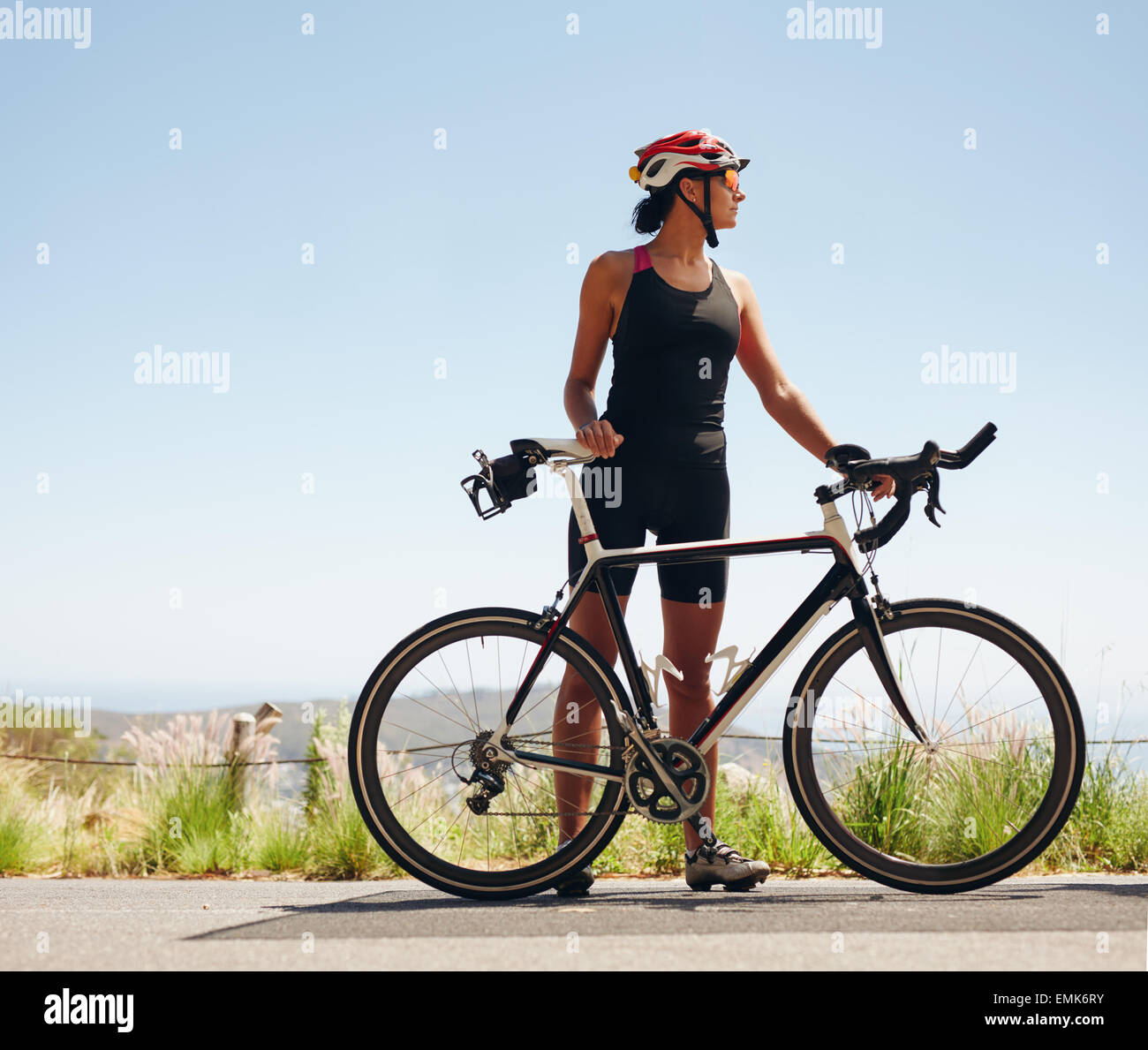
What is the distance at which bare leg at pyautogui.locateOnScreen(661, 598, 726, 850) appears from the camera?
11.3 feet

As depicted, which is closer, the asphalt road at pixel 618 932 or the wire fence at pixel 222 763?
the asphalt road at pixel 618 932

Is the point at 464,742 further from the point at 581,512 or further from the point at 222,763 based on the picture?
the point at 222,763

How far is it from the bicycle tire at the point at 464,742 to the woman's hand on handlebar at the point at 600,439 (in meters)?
0.56

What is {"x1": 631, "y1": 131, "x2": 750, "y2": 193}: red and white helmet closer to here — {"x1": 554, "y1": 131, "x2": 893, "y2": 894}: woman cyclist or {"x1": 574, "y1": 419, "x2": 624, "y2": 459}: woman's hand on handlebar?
{"x1": 554, "y1": 131, "x2": 893, "y2": 894}: woman cyclist

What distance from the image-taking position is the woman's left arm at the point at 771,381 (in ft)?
12.1

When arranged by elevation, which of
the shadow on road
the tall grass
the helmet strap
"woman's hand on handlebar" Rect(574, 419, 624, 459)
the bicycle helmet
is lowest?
the tall grass

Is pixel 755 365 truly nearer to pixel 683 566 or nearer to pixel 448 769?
pixel 683 566

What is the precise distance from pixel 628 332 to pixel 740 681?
4.12 ft

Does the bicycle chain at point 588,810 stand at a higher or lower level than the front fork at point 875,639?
lower

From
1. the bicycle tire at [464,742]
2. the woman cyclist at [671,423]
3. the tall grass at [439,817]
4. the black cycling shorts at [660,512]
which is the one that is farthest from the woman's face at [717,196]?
the tall grass at [439,817]

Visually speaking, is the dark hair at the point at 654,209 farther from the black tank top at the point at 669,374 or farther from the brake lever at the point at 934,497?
the brake lever at the point at 934,497

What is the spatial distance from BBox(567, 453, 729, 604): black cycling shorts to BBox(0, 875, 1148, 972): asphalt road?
1.02 metres

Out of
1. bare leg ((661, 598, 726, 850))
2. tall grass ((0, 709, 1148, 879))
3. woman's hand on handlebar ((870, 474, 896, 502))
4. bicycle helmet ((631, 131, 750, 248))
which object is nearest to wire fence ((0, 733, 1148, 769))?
tall grass ((0, 709, 1148, 879))

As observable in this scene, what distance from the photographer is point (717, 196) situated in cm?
355
